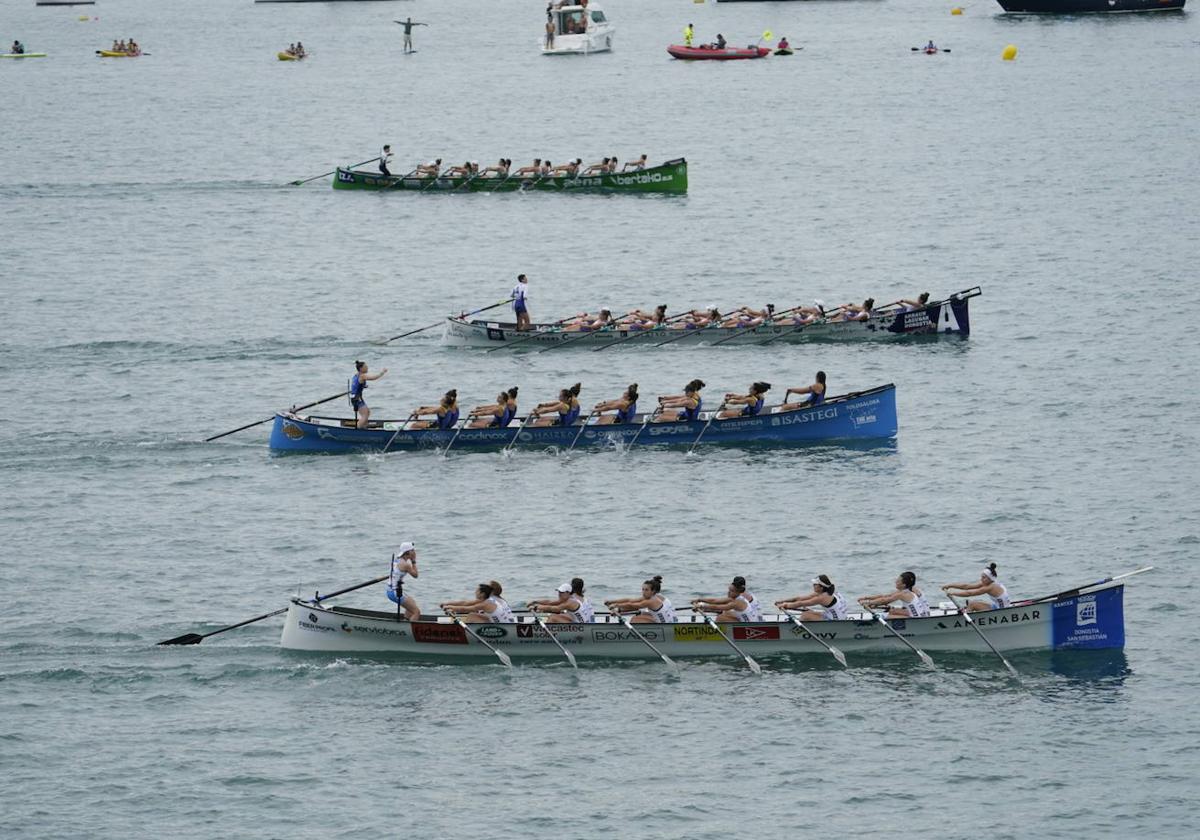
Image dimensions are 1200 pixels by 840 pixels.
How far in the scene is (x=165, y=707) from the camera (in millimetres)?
36531

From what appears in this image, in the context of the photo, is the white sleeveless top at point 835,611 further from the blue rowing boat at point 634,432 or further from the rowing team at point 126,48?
the rowing team at point 126,48

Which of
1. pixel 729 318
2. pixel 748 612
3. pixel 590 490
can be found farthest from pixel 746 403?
pixel 748 612

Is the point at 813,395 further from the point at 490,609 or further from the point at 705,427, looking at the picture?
the point at 490,609

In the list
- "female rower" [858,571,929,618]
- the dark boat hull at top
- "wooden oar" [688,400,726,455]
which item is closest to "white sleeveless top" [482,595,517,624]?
"female rower" [858,571,929,618]

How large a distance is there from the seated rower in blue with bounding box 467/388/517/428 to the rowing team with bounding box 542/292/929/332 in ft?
34.4

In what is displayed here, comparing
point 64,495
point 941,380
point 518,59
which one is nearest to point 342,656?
point 64,495

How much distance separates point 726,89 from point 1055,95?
2504 centimetres

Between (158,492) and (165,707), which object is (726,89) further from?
(165,707)

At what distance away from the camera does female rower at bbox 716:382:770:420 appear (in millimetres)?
50656

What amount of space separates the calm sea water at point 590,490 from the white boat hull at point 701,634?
0.42m

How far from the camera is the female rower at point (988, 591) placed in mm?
37219

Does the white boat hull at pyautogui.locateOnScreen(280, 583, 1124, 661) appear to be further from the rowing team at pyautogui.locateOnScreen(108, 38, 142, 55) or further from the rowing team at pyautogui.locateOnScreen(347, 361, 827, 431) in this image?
the rowing team at pyautogui.locateOnScreen(108, 38, 142, 55)

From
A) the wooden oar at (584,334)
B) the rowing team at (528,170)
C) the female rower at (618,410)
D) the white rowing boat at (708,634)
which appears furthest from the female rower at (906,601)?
the rowing team at (528,170)

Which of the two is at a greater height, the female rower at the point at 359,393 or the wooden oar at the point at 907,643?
the female rower at the point at 359,393
